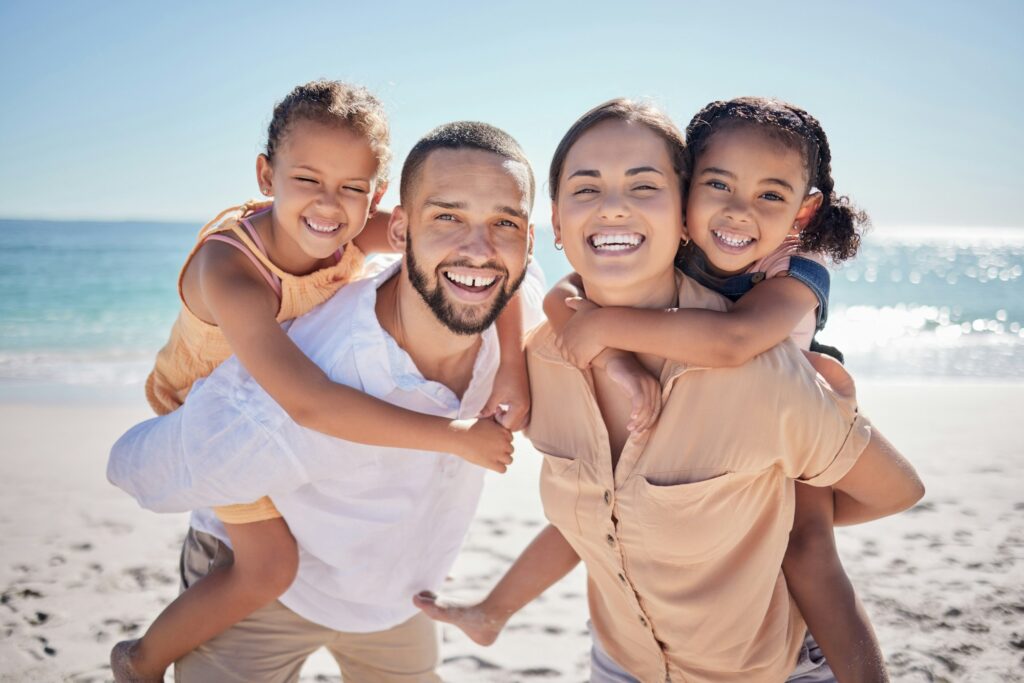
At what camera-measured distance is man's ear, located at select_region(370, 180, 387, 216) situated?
12.3 feet

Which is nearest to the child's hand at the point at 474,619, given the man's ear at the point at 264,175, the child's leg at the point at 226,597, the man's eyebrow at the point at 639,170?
the child's leg at the point at 226,597

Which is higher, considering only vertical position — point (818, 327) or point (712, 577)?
point (818, 327)

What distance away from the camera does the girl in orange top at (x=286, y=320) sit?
277 centimetres

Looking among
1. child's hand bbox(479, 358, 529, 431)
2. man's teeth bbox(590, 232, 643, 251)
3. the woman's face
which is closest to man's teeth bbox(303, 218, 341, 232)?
child's hand bbox(479, 358, 529, 431)

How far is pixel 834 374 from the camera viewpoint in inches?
93.1

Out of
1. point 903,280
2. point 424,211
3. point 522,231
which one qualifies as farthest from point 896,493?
point 903,280

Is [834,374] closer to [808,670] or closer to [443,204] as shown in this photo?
[808,670]

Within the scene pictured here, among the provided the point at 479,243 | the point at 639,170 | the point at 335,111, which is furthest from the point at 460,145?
the point at 639,170

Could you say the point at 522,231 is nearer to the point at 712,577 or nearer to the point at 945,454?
the point at 712,577

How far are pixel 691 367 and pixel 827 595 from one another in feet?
3.15

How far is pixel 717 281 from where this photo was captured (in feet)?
9.34

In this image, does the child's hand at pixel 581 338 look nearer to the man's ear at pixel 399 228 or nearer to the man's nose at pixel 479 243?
the man's nose at pixel 479 243

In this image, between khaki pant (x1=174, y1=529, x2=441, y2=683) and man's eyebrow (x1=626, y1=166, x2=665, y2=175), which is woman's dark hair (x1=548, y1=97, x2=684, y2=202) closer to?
man's eyebrow (x1=626, y1=166, x2=665, y2=175)

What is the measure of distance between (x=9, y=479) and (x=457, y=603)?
6322 mm
